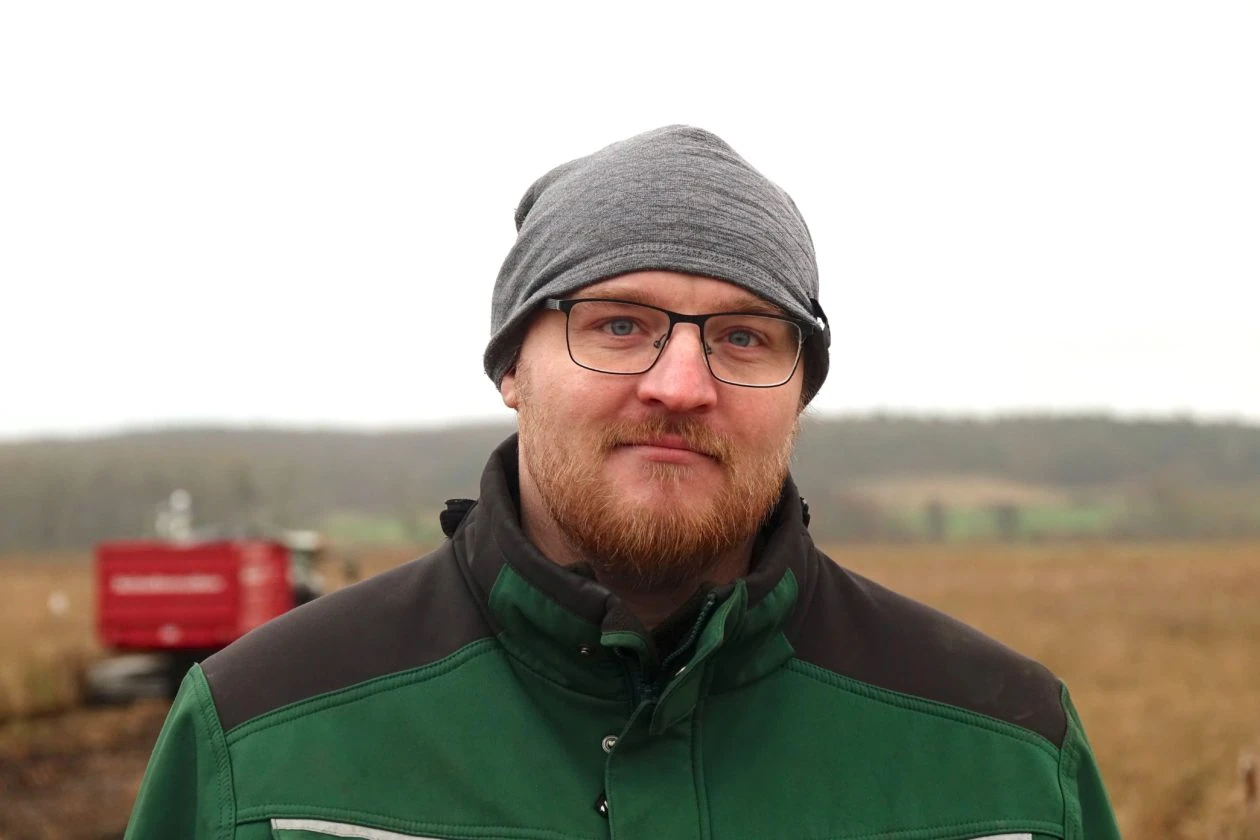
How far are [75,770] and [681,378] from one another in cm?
984

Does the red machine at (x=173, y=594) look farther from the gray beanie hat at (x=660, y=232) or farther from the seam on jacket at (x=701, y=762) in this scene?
the seam on jacket at (x=701, y=762)

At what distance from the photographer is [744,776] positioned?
2002mm

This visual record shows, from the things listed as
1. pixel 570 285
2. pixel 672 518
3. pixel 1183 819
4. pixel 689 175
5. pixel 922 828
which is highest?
pixel 689 175

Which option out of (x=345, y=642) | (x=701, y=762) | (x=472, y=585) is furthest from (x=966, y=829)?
(x=345, y=642)

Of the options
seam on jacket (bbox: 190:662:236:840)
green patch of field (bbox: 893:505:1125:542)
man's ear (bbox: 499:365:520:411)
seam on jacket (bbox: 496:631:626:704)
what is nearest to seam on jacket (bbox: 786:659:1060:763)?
seam on jacket (bbox: 496:631:626:704)

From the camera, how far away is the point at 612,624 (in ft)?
6.32

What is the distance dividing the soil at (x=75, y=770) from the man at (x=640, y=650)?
6853 mm

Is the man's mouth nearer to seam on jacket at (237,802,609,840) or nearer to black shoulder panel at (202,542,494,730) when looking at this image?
black shoulder panel at (202,542,494,730)

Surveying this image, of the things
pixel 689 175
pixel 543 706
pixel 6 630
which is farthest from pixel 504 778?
pixel 6 630

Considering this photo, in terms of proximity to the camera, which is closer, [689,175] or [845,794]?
[845,794]

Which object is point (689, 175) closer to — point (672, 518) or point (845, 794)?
Result: point (672, 518)

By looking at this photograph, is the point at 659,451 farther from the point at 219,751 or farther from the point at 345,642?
the point at 219,751

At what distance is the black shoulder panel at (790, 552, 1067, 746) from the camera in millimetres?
2189

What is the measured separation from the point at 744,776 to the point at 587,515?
0.44 metres
